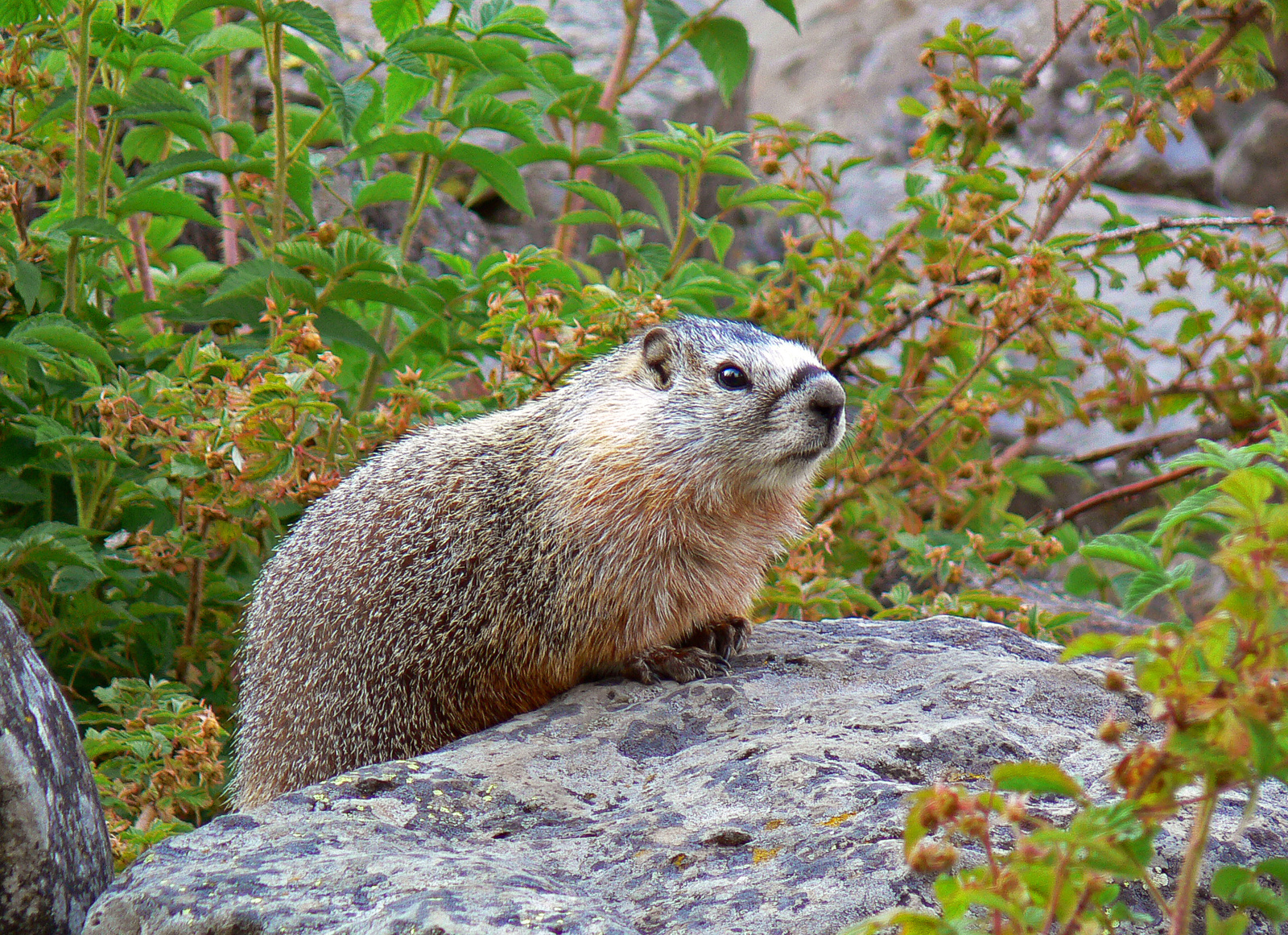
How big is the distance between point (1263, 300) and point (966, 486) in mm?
1571

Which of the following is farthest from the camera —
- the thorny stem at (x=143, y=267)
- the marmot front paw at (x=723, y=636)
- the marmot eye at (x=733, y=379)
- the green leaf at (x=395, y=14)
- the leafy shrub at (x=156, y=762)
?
the thorny stem at (x=143, y=267)

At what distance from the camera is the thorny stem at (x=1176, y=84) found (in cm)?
473

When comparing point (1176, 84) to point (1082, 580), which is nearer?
point (1176, 84)

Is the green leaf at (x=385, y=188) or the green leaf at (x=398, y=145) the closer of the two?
the green leaf at (x=398, y=145)

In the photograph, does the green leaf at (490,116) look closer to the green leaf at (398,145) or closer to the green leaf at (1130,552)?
the green leaf at (398,145)

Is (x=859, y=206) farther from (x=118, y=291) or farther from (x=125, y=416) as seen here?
(x=125, y=416)

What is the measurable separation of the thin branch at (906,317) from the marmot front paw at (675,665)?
1.98 meters

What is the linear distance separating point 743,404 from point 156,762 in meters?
2.05

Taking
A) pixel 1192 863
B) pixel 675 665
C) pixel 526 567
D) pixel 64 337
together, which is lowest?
pixel 675 665

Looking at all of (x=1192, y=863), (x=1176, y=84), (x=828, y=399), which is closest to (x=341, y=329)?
(x=828, y=399)

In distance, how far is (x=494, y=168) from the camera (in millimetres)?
4465

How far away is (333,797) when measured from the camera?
2.72 meters

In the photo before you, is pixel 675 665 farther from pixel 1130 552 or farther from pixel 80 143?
pixel 80 143

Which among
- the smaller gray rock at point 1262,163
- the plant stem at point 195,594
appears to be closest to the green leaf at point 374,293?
the plant stem at point 195,594
